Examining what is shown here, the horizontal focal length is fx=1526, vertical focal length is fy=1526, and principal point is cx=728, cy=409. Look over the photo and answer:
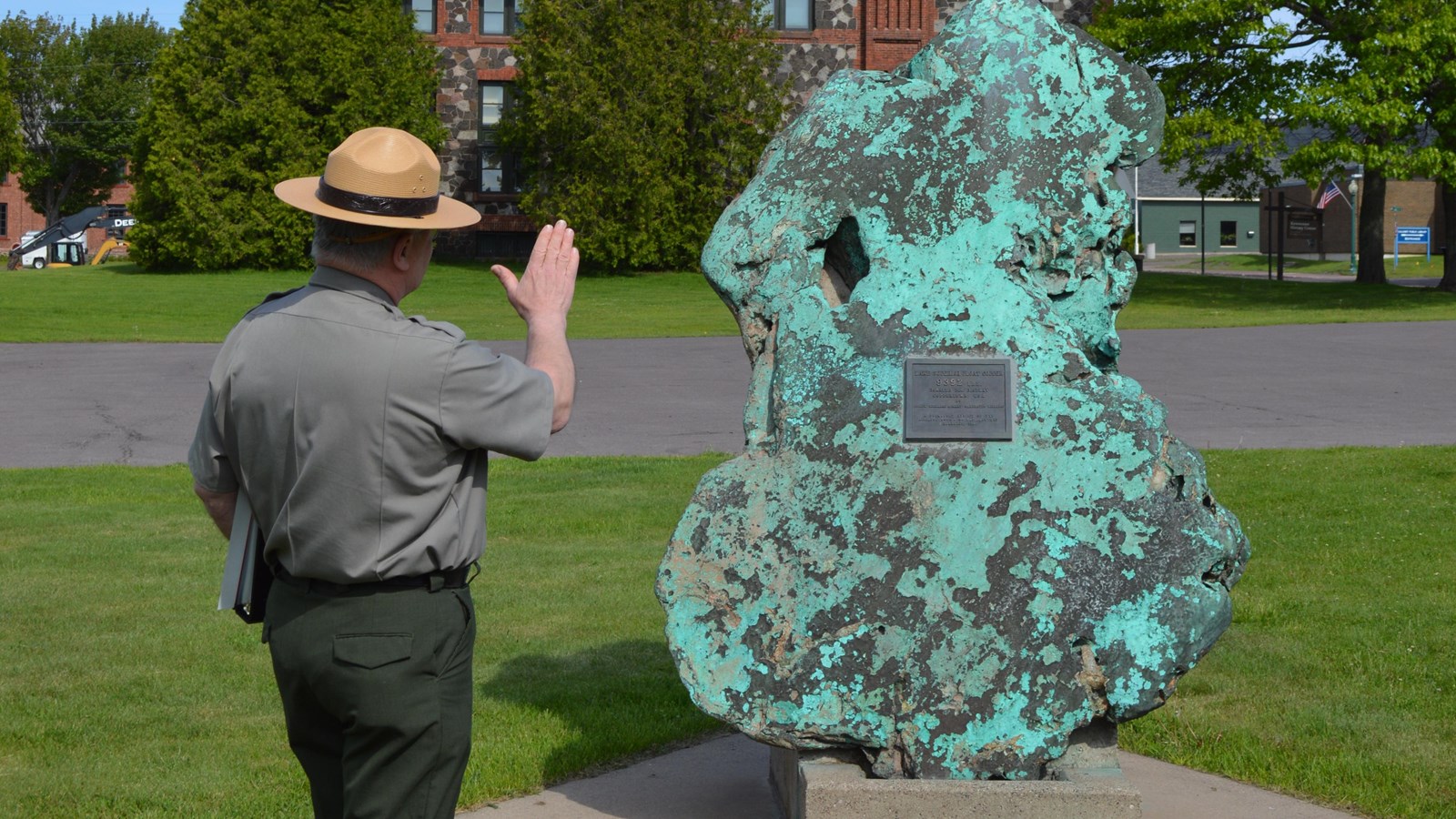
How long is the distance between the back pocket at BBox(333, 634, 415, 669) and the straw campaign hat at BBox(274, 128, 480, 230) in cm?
93

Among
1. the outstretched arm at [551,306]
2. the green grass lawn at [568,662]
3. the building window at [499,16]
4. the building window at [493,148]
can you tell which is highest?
the building window at [499,16]

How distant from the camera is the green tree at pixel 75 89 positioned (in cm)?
6375

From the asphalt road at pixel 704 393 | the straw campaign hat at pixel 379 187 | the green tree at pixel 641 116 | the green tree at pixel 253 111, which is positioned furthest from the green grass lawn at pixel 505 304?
the straw campaign hat at pixel 379 187

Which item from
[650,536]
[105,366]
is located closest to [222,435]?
[650,536]

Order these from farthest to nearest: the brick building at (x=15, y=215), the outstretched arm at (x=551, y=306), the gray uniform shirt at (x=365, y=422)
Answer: the brick building at (x=15, y=215) < the outstretched arm at (x=551, y=306) < the gray uniform shirt at (x=365, y=422)

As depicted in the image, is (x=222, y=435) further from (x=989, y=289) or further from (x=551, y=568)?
(x=551, y=568)

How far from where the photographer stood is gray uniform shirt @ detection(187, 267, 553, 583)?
3375 mm

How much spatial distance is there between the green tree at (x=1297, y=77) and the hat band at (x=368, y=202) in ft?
96.6

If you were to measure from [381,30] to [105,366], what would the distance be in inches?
879

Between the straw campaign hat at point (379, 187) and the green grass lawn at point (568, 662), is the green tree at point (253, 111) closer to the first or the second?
the green grass lawn at point (568, 662)

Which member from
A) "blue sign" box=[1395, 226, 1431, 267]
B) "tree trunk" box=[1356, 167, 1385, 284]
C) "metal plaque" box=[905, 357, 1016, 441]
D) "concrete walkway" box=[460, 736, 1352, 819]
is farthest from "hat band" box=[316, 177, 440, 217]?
"blue sign" box=[1395, 226, 1431, 267]

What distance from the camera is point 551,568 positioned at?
8.88 meters

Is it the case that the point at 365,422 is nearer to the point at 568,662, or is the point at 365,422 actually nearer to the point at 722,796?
the point at 722,796

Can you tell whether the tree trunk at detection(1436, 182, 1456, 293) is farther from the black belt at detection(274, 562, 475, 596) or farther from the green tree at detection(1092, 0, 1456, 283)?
the black belt at detection(274, 562, 475, 596)
